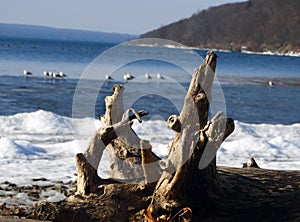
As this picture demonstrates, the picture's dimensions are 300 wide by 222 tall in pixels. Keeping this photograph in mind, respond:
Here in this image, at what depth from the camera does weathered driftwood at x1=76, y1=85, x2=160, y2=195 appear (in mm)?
6605

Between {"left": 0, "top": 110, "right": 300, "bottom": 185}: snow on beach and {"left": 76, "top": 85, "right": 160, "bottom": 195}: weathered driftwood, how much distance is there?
2439mm

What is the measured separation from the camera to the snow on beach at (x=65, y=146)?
423 inches

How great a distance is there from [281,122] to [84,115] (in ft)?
32.1

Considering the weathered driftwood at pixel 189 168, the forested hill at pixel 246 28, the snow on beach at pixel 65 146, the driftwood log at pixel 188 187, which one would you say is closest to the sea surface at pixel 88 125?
the snow on beach at pixel 65 146

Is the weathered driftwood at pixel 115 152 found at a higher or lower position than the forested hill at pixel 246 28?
lower

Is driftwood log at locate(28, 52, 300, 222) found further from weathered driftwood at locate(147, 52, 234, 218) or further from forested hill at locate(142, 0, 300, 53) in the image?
forested hill at locate(142, 0, 300, 53)

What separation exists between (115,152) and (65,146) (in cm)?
575

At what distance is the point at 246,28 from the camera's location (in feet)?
544

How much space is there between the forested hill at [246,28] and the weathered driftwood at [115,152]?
148 m

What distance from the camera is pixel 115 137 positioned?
7.12 m

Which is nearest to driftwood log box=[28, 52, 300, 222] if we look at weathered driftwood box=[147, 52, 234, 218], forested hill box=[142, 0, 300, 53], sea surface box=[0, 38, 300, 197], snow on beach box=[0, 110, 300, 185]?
weathered driftwood box=[147, 52, 234, 218]

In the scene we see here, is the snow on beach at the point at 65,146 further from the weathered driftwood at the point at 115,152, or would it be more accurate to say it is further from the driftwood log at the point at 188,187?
the driftwood log at the point at 188,187

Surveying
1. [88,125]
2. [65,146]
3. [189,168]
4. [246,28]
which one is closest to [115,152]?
[189,168]

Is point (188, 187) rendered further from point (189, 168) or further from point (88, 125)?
point (88, 125)
